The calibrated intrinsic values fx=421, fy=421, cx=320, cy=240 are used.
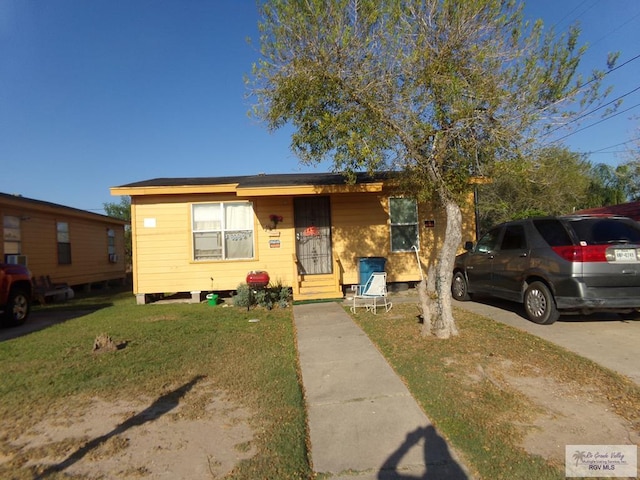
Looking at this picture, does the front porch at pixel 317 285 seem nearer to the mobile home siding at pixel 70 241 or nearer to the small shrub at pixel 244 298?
the small shrub at pixel 244 298

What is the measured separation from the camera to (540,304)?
276 inches

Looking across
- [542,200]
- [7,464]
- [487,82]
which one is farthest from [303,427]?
[542,200]

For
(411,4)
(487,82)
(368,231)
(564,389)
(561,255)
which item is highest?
(411,4)

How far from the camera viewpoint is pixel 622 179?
1053 inches

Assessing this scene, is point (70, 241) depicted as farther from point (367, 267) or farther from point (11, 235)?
point (367, 267)

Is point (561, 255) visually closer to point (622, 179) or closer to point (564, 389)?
point (564, 389)

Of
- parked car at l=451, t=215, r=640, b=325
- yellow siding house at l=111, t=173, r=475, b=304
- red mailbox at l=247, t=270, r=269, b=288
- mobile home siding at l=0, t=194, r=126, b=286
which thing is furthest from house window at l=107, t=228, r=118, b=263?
parked car at l=451, t=215, r=640, b=325

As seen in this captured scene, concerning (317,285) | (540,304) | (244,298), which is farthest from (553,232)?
(244,298)

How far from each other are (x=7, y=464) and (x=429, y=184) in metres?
5.82

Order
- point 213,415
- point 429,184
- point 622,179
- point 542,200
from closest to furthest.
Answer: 1. point 213,415
2. point 429,184
3. point 542,200
4. point 622,179

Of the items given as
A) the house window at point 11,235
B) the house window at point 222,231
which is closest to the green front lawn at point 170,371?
the house window at point 222,231

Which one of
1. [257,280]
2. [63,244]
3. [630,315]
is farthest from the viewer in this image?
[63,244]

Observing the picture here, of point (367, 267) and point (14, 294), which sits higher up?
point (367, 267)

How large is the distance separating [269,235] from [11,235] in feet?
26.2
